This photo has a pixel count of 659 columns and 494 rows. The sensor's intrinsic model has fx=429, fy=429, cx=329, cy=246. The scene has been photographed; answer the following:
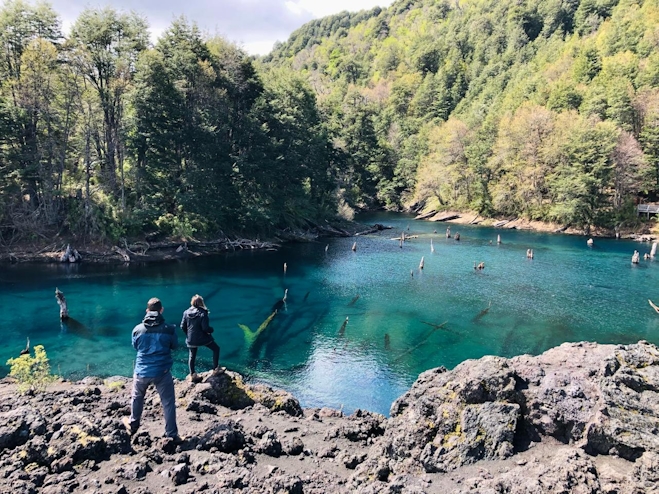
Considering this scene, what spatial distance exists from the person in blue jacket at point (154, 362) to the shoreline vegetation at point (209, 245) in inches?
1468

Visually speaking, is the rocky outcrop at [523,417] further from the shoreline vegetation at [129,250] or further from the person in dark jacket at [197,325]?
the shoreline vegetation at [129,250]

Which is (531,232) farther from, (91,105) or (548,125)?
(91,105)

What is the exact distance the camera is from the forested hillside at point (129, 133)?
132 ft

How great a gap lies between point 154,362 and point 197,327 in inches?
119

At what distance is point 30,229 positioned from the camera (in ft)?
138

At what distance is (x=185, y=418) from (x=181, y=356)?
473 inches

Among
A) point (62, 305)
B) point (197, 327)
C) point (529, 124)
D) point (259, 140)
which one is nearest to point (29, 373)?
point (197, 327)

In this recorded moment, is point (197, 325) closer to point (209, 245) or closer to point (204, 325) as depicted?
point (204, 325)

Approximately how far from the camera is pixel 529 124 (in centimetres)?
7681

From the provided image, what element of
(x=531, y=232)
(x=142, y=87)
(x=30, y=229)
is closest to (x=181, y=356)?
(x=30, y=229)

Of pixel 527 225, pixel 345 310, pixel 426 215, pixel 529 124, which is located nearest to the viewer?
pixel 345 310

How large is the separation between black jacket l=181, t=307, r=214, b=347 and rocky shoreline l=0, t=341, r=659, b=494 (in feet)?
5.03

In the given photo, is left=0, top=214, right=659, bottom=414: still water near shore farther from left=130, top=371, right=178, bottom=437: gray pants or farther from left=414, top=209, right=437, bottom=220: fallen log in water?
left=414, top=209, right=437, bottom=220: fallen log in water

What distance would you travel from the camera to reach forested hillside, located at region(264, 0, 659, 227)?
6744 cm
